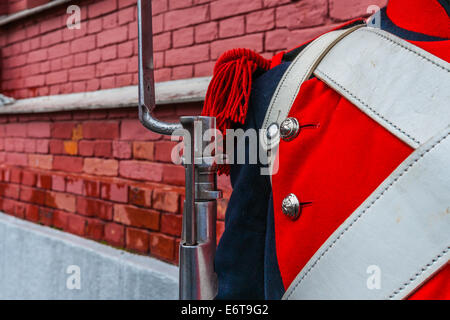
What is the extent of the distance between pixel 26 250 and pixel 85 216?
57 cm

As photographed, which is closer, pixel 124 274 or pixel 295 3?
pixel 295 3

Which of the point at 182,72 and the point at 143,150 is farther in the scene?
the point at 143,150

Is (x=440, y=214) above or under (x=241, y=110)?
under

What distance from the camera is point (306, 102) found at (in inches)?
20.0

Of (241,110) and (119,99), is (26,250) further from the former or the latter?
(241,110)

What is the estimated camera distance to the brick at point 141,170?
1.56 m

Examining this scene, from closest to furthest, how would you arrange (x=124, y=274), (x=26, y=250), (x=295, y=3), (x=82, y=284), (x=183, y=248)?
(x=183, y=248), (x=295, y=3), (x=124, y=274), (x=82, y=284), (x=26, y=250)

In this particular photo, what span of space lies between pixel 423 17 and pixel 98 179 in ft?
5.27

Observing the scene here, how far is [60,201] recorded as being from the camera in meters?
1.99

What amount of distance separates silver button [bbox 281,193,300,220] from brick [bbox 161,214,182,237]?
3.33ft

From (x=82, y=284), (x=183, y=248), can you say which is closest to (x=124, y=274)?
(x=82, y=284)

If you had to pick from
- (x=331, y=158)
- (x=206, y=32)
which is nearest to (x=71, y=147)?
(x=206, y=32)

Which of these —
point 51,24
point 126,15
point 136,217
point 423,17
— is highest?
point 51,24

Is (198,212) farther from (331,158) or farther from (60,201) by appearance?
(60,201)
